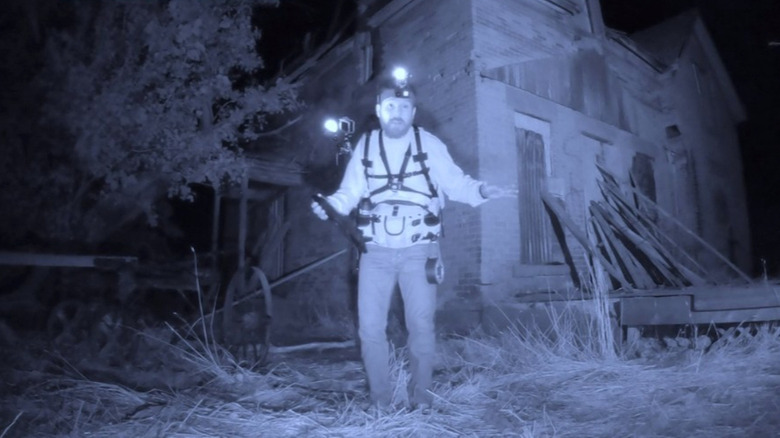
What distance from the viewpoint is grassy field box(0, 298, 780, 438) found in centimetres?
275

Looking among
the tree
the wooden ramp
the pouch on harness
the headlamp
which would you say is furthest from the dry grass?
the tree

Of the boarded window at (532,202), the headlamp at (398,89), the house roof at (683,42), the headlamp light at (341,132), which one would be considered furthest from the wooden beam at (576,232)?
the house roof at (683,42)

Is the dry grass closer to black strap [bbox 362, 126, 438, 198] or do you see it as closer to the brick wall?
black strap [bbox 362, 126, 438, 198]

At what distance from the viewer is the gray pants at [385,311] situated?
3.21m

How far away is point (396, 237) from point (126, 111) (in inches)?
183

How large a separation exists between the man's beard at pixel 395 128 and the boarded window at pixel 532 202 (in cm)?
426

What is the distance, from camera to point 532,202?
7.52 meters

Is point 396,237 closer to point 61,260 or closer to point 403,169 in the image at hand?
point 403,169

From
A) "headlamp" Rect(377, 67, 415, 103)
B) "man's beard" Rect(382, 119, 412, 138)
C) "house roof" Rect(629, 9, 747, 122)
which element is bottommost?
"man's beard" Rect(382, 119, 412, 138)

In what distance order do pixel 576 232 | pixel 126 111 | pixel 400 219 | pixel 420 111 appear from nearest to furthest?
pixel 400 219, pixel 126 111, pixel 576 232, pixel 420 111

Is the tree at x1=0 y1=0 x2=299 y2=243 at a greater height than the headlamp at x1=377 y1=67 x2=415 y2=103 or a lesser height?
greater

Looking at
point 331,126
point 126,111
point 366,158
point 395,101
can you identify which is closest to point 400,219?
point 366,158

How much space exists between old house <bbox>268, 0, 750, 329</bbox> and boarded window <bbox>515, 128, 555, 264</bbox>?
25mm

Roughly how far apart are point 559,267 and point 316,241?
4466 millimetres
